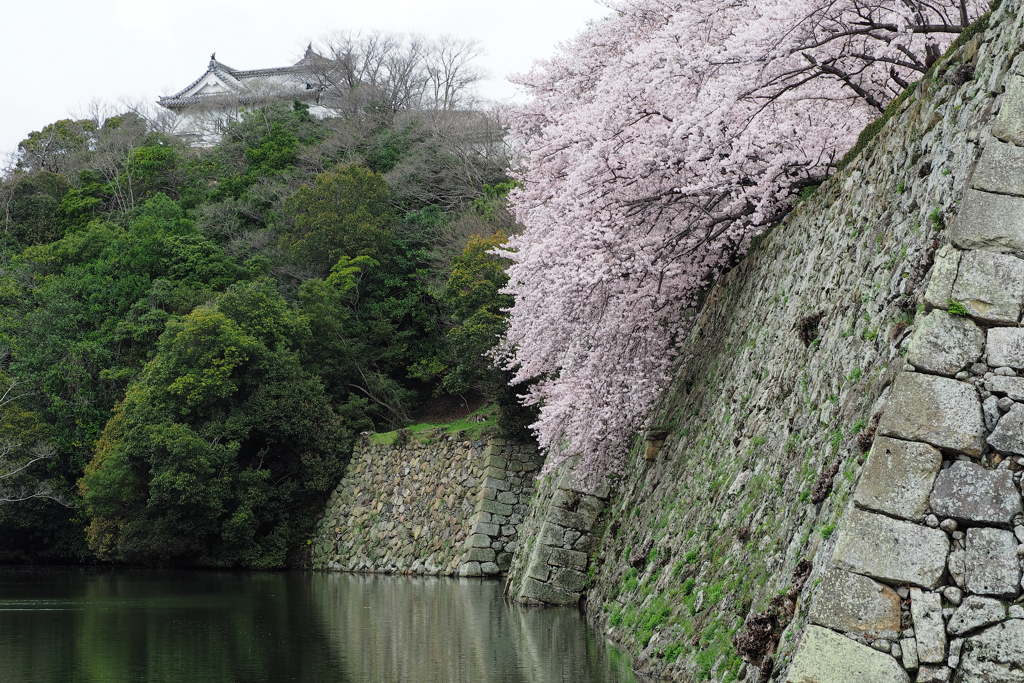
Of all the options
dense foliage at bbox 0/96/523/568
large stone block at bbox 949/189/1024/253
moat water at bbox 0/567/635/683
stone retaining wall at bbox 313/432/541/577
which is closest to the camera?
large stone block at bbox 949/189/1024/253

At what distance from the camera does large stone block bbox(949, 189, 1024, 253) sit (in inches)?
225

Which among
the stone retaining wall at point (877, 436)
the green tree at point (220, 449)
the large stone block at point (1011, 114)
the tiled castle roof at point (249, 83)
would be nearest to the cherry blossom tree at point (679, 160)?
the stone retaining wall at point (877, 436)

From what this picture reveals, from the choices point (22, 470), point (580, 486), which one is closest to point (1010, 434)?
point (580, 486)

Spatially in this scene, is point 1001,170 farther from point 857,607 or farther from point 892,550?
point 857,607

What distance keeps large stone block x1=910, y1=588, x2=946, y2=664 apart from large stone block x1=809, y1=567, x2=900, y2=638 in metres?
0.09

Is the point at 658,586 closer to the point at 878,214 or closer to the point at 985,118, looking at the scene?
the point at 878,214

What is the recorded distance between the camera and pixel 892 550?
17.6 ft

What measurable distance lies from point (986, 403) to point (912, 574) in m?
0.98

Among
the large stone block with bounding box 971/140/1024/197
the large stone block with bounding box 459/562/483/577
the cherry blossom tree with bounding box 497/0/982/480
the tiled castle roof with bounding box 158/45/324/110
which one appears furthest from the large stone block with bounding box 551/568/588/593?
the tiled castle roof with bounding box 158/45/324/110

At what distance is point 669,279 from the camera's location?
1235cm

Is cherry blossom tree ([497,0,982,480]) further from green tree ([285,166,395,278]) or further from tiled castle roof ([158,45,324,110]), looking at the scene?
tiled castle roof ([158,45,324,110])

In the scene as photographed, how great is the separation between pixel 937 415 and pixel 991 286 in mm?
774

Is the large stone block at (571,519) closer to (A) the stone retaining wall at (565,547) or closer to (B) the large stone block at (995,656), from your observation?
(A) the stone retaining wall at (565,547)

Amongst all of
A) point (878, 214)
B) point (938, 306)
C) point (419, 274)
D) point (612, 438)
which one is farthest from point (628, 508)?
point (419, 274)
